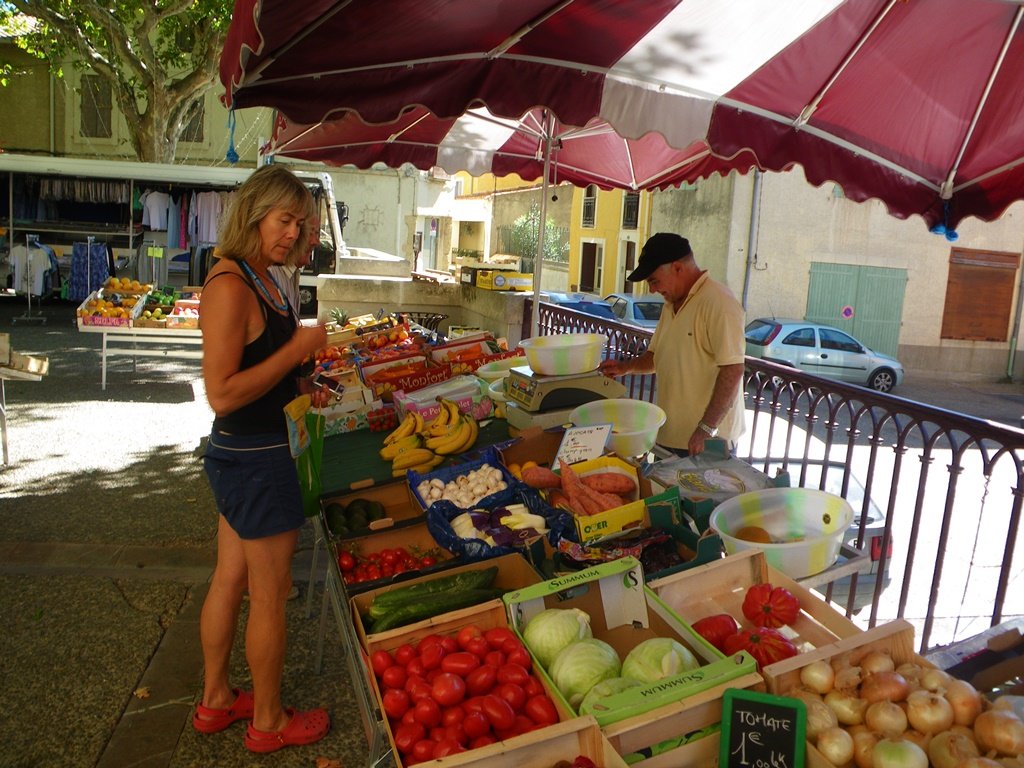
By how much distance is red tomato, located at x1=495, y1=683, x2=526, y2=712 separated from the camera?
1.99 metres

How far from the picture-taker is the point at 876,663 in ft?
6.39

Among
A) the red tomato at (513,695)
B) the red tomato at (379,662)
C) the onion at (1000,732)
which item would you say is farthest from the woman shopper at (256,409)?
the onion at (1000,732)

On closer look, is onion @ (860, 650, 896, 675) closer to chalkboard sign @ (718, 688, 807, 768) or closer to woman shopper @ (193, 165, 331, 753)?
chalkboard sign @ (718, 688, 807, 768)

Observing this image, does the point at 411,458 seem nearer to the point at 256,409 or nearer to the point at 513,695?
the point at 256,409

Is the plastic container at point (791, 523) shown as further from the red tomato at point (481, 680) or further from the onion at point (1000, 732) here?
the red tomato at point (481, 680)

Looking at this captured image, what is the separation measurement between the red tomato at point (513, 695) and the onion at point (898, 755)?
80cm

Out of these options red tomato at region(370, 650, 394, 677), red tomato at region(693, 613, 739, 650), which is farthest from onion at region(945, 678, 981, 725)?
red tomato at region(370, 650, 394, 677)

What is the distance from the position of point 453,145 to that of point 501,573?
472 centimetres

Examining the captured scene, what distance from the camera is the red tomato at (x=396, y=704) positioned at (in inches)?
79.2

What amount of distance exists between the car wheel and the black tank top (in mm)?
17137

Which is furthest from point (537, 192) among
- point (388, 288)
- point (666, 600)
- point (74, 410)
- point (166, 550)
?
point (666, 600)

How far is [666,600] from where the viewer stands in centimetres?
233

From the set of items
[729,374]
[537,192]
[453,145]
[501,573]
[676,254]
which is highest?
[537,192]

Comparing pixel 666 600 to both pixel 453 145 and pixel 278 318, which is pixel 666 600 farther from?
pixel 453 145
